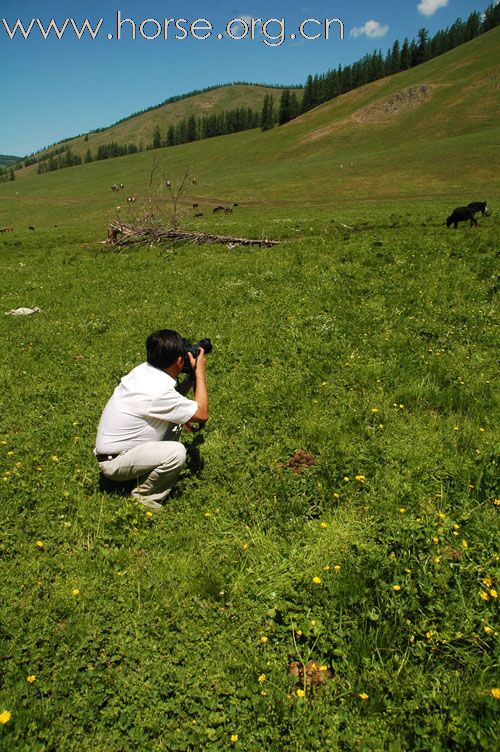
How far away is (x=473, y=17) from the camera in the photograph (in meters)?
154

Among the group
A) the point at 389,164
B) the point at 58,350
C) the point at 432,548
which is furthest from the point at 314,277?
the point at 389,164

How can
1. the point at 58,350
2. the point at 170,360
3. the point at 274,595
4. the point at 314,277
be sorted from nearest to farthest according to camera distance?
the point at 274,595, the point at 170,360, the point at 58,350, the point at 314,277

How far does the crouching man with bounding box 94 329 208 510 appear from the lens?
A: 221 inches

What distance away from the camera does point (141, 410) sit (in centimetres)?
564

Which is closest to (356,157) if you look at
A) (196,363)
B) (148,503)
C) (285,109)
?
(285,109)

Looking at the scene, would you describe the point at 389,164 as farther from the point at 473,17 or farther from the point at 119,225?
the point at 473,17

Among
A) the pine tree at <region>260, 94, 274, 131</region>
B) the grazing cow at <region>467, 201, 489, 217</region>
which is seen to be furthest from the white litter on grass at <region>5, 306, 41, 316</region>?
the pine tree at <region>260, 94, 274, 131</region>

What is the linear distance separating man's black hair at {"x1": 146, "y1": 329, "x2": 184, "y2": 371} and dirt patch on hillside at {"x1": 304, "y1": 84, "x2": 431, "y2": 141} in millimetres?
111782

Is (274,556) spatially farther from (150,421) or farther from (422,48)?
(422,48)

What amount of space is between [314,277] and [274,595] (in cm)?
1218

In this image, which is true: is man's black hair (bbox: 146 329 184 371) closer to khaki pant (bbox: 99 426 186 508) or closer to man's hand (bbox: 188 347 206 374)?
man's hand (bbox: 188 347 206 374)

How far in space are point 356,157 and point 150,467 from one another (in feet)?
274

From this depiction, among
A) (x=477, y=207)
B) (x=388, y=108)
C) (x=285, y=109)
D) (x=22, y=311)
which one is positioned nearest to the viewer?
(x=22, y=311)

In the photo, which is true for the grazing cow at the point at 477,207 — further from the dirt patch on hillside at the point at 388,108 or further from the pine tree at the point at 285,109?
the pine tree at the point at 285,109
